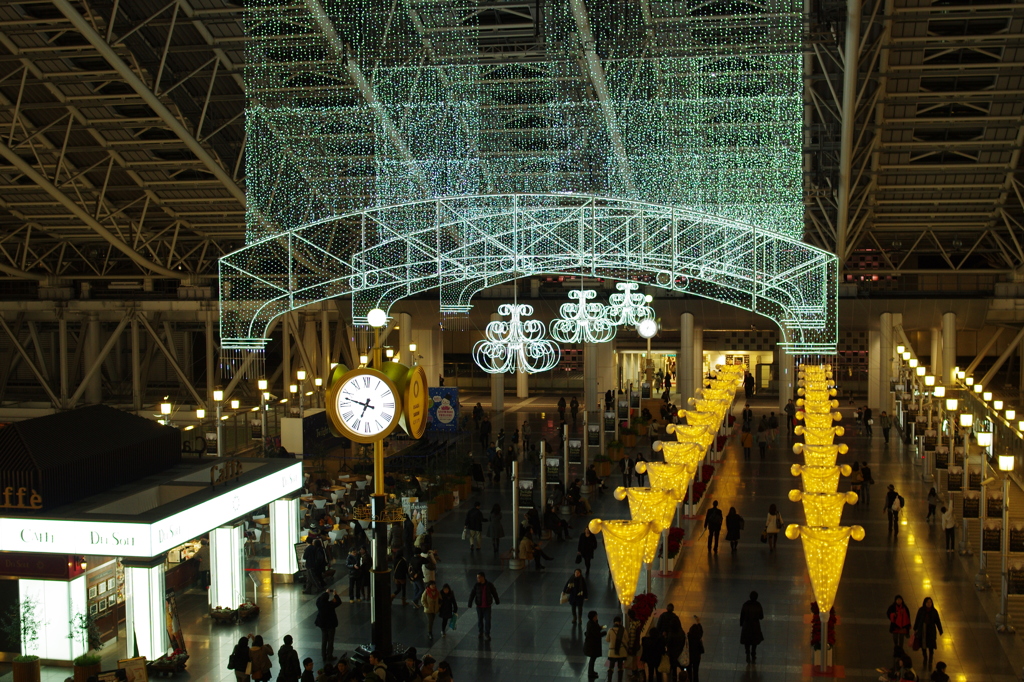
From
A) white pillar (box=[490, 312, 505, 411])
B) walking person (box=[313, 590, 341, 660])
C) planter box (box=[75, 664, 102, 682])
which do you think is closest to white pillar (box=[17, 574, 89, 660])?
planter box (box=[75, 664, 102, 682])

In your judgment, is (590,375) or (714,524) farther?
(590,375)

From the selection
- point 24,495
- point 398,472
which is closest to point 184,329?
point 398,472

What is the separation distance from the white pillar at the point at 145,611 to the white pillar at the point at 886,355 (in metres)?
29.3

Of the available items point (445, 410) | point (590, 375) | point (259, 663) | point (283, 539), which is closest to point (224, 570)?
point (283, 539)

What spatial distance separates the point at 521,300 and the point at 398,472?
52.8 ft

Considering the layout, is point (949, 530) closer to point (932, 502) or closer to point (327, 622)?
point (932, 502)

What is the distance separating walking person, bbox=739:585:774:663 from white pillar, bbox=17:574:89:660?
7459 millimetres

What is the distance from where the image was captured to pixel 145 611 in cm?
1234

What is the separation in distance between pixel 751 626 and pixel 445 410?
18.1 m

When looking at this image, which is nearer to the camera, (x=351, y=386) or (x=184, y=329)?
(x=351, y=386)

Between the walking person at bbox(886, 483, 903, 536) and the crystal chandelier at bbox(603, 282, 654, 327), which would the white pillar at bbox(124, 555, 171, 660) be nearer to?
the walking person at bbox(886, 483, 903, 536)

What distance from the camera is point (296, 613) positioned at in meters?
14.5

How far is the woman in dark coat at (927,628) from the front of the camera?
12133 mm

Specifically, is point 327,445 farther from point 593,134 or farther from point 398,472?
point 593,134
